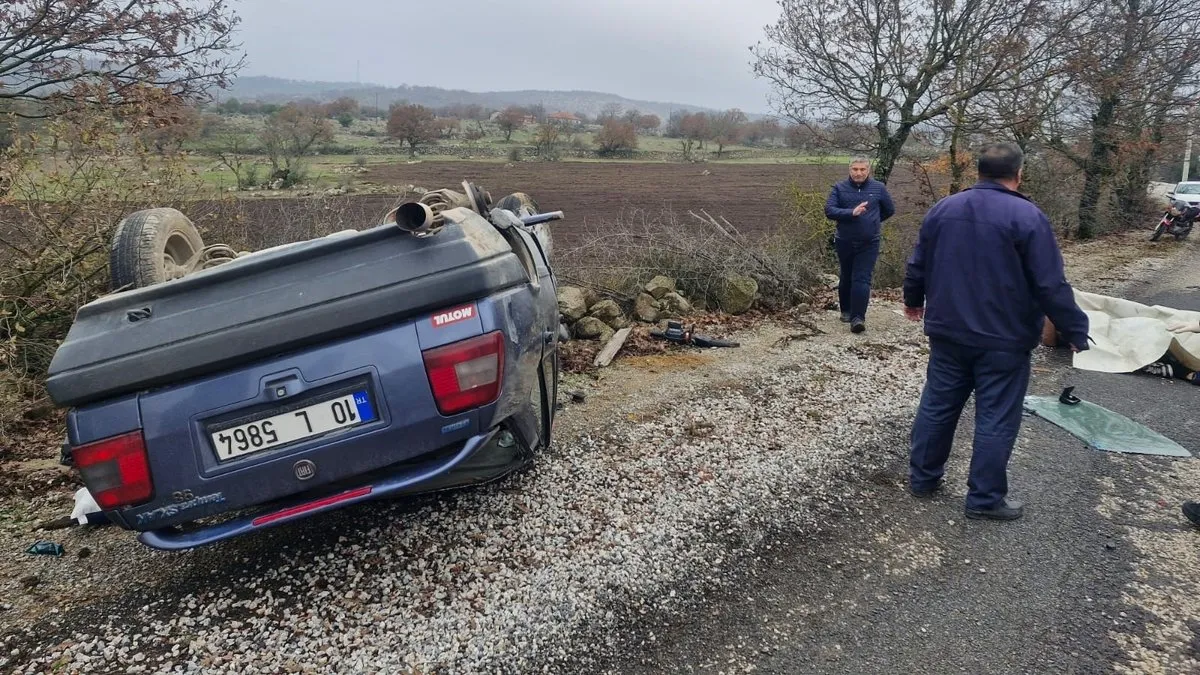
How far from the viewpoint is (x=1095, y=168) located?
15930 mm

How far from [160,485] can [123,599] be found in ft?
2.62

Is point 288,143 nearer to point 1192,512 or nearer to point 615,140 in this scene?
point 1192,512

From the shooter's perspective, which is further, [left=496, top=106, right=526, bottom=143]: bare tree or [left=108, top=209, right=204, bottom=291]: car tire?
[left=496, top=106, right=526, bottom=143]: bare tree

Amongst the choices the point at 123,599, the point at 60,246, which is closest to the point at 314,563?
the point at 123,599

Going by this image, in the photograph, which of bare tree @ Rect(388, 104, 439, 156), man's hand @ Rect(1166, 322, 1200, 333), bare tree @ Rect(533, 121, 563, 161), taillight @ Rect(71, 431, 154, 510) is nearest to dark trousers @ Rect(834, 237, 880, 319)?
man's hand @ Rect(1166, 322, 1200, 333)

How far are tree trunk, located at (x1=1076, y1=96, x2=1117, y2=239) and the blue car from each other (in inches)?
704

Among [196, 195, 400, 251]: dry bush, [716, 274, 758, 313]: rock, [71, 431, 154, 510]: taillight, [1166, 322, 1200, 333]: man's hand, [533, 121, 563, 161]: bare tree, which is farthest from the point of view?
[533, 121, 563, 161]: bare tree

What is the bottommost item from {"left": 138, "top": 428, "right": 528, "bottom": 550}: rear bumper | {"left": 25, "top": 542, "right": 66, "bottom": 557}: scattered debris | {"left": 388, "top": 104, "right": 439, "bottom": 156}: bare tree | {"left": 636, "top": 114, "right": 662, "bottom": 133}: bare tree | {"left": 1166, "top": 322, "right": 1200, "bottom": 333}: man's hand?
{"left": 25, "top": 542, "right": 66, "bottom": 557}: scattered debris

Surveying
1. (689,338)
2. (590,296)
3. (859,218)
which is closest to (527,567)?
(689,338)

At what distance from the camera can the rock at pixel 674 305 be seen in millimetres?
7462

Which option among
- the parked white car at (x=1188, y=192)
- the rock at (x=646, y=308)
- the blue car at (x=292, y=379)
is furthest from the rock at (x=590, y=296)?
the parked white car at (x=1188, y=192)

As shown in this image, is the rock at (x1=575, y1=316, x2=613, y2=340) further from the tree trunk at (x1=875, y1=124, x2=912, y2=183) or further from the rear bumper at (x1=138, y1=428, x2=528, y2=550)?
the tree trunk at (x1=875, y1=124, x2=912, y2=183)

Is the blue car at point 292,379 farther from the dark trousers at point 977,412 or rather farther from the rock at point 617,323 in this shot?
the rock at point 617,323

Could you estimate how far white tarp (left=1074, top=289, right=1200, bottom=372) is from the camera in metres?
5.50
